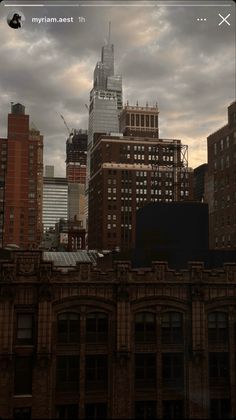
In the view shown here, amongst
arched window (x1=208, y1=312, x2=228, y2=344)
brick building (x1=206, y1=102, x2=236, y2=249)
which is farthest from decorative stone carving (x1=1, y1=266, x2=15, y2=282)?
brick building (x1=206, y1=102, x2=236, y2=249)

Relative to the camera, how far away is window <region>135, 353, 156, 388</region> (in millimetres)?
27188

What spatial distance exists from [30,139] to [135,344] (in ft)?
455

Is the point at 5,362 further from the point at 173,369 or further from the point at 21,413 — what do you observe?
the point at 173,369

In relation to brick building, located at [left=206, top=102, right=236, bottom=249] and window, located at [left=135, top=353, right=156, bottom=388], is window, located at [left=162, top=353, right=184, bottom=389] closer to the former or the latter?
window, located at [left=135, top=353, right=156, bottom=388]

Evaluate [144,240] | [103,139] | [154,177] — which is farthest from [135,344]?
[103,139]

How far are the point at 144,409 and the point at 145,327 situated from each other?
167 inches

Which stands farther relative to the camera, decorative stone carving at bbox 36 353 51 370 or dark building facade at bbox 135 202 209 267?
dark building facade at bbox 135 202 209 267

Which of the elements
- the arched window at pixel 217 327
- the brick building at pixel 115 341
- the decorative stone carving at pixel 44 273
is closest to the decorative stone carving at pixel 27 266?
the brick building at pixel 115 341

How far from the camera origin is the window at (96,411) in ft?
87.7

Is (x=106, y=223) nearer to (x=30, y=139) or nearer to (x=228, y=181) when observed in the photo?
(x=30, y=139)

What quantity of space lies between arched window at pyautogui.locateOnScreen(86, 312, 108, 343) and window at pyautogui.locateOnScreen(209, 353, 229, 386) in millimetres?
5936

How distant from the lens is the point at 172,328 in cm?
2784

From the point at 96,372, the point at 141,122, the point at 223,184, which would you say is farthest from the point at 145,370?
the point at 141,122

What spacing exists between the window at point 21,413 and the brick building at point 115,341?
59 millimetres
